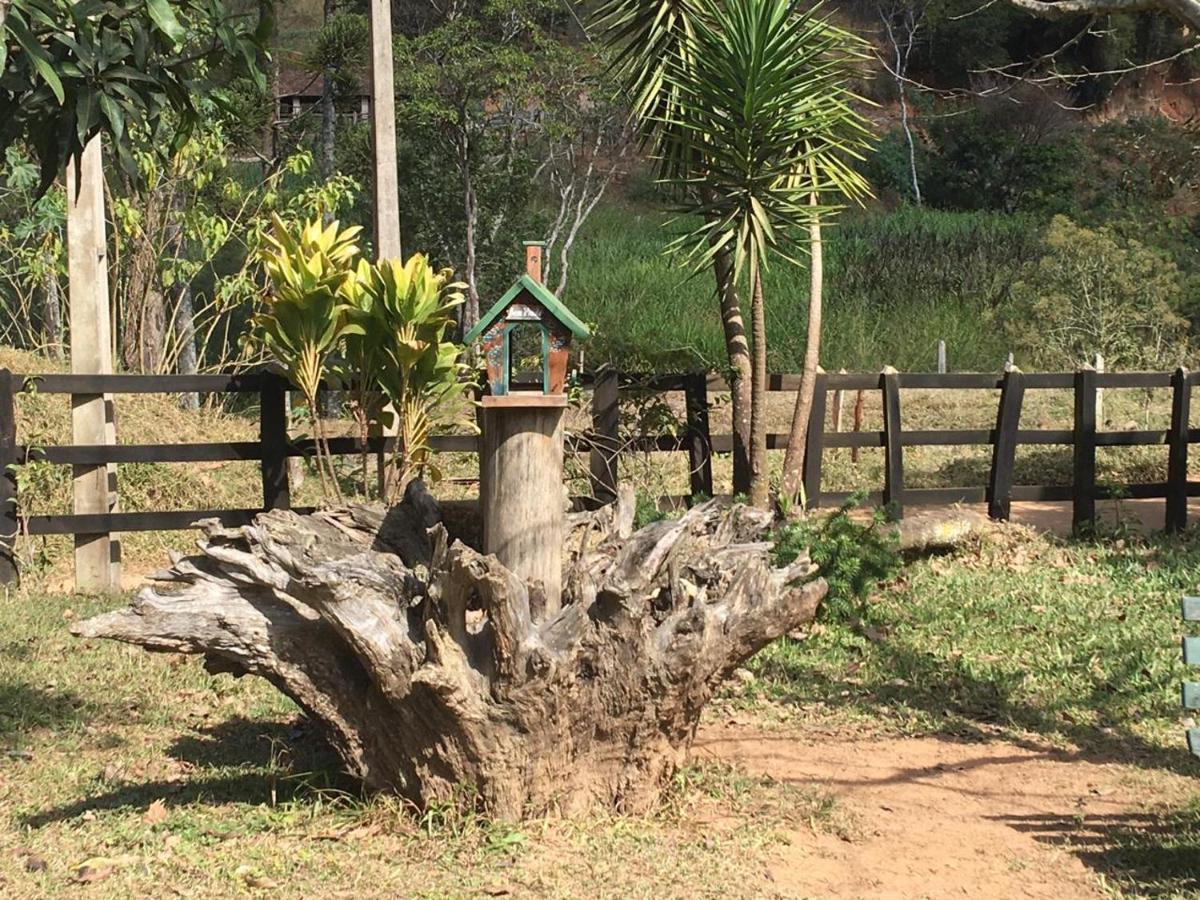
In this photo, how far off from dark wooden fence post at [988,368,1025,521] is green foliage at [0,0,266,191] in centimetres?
757

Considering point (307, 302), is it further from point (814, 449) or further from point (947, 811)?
point (947, 811)

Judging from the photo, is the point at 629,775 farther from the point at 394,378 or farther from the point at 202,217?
the point at 202,217

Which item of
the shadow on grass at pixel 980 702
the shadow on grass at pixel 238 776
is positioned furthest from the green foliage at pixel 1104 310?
the shadow on grass at pixel 238 776

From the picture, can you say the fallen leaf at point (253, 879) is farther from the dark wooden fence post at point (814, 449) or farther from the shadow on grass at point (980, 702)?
the dark wooden fence post at point (814, 449)

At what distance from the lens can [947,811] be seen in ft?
18.2

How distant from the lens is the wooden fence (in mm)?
8984

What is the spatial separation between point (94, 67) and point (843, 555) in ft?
18.0

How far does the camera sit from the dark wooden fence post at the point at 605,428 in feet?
31.8

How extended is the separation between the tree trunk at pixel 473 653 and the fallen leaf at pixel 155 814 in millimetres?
631

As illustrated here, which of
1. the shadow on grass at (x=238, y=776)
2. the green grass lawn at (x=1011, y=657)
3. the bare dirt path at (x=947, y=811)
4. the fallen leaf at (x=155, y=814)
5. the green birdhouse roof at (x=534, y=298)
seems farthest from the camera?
the green grass lawn at (x=1011, y=657)

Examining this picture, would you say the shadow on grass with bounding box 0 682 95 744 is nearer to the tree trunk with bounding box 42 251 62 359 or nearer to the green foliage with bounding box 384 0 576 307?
the tree trunk with bounding box 42 251 62 359

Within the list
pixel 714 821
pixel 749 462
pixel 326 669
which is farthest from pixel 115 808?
pixel 749 462

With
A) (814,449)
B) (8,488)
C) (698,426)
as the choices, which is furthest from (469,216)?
(8,488)

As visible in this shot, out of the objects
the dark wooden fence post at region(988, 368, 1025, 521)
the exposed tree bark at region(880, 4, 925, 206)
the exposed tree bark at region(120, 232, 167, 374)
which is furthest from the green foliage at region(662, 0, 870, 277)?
the exposed tree bark at region(880, 4, 925, 206)
